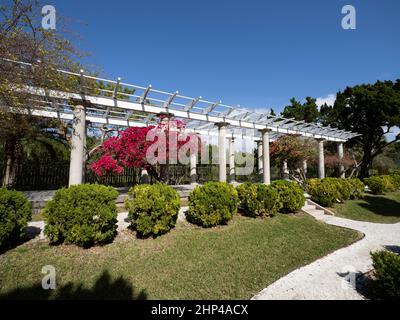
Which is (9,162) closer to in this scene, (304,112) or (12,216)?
(12,216)

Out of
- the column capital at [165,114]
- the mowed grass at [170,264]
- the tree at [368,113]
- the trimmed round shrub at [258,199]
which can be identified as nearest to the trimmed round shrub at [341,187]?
the trimmed round shrub at [258,199]

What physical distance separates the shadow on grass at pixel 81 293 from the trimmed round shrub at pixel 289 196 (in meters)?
6.34

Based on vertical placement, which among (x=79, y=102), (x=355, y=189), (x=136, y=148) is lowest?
(x=355, y=189)

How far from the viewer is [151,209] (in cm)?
541

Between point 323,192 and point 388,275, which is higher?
point 323,192

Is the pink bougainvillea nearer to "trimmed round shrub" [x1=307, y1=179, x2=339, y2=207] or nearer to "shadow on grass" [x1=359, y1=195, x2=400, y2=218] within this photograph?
"trimmed round shrub" [x1=307, y1=179, x2=339, y2=207]

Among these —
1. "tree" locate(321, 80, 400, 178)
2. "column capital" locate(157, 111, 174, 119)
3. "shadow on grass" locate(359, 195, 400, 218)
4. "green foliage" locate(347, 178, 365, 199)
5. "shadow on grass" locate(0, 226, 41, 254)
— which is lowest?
"shadow on grass" locate(359, 195, 400, 218)

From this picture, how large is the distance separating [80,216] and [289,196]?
23.4 ft

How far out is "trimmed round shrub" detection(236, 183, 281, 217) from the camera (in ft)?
24.8

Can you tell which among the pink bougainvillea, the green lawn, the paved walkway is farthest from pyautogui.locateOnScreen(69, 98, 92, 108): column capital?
the green lawn

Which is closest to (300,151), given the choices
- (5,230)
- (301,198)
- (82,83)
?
(301,198)

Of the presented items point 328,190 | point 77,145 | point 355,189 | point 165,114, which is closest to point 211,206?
point 165,114

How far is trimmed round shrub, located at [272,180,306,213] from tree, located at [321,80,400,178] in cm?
1844
